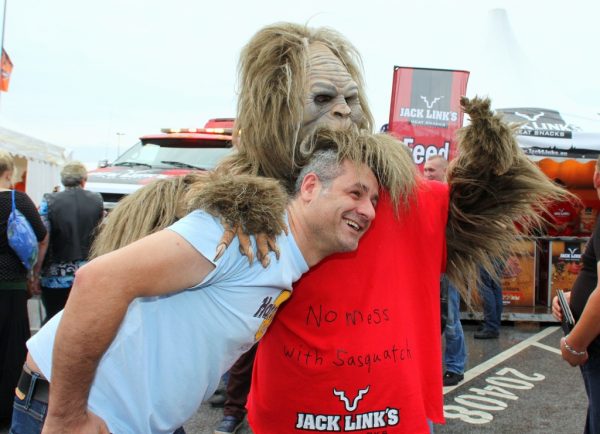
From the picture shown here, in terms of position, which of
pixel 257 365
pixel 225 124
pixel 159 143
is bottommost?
pixel 257 365

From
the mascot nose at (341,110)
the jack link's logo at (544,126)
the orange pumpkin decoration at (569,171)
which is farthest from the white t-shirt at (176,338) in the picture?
the orange pumpkin decoration at (569,171)

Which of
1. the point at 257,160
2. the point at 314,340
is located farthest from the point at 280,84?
the point at 314,340

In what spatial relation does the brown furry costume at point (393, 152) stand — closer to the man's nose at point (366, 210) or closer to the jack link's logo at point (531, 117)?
the man's nose at point (366, 210)

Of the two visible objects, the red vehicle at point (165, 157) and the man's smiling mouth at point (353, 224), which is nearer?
the man's smiling mouth at point (353, 224)

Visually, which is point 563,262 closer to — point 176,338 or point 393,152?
point 393,152

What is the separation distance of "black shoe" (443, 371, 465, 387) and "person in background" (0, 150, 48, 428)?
10.9ft

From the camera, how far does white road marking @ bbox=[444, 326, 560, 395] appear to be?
16.5 ft

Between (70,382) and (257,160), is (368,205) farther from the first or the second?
(70,382)

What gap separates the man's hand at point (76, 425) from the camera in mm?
1327

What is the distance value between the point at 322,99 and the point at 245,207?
18.3 inches

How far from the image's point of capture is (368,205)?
1531 millimetres

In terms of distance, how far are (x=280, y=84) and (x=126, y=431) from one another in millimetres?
1032

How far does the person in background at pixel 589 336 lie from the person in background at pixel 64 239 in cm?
366

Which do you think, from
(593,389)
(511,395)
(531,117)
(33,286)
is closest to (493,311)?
(511,395)
